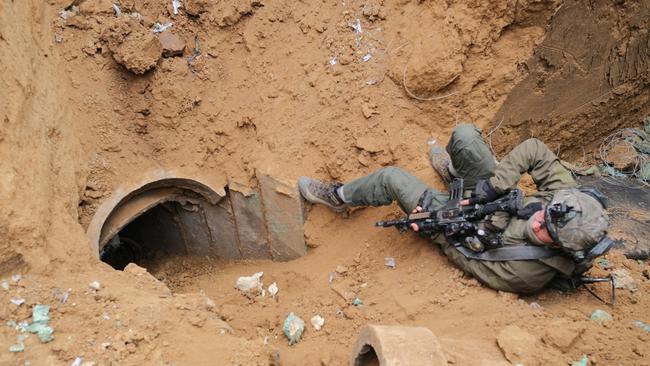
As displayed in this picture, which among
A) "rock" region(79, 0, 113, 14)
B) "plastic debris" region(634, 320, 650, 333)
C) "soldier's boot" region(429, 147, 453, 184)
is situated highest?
"rock" region(79, 0, 113, 14)

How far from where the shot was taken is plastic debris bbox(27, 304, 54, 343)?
8.83 ft

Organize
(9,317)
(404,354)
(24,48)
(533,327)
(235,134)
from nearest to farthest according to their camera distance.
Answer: (404,354), (9,317), (533,327), (24,48), (235,134)

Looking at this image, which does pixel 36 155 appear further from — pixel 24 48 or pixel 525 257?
pixel 525 257

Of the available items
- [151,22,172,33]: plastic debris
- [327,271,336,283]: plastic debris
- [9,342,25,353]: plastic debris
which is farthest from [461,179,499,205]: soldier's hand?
[151,22,172,33]: plastic debris

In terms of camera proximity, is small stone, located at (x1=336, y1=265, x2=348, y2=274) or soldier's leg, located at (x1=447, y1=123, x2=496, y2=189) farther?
small stone, located at (x1=336, y1=265, x2=348, y2=274)

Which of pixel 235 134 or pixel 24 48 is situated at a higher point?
pixel 24 48

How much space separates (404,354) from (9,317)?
2.12 meters

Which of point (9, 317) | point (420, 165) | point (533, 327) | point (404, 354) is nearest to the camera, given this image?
point (404, 354)

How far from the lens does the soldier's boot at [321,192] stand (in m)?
4.47

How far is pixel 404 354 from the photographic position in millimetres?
2363

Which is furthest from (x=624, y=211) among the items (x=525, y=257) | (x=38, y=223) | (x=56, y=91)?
(x=56, y=91)

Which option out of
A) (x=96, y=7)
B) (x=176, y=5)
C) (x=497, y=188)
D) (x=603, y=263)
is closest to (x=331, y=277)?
(x=497, y=188)

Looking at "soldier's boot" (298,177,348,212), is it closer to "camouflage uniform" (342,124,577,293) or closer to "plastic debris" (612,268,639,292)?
"camouflage uniform" (342,124,577,293)

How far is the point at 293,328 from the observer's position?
3.82m
